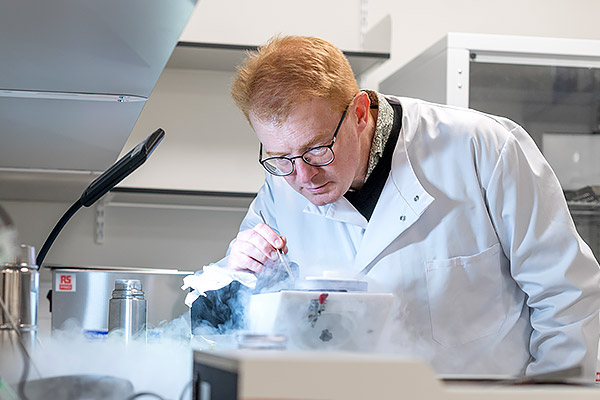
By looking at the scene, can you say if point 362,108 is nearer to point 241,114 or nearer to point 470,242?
point 470,242

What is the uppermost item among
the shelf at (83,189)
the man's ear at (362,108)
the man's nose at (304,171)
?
the man's ear at (362,108)

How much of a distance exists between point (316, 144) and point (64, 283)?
36.9 inches

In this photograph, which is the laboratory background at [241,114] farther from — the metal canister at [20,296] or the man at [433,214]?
the metal canister at [20,296]

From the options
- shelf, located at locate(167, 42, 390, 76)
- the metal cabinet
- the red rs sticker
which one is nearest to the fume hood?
the red rs sticker

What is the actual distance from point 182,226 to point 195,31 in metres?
0.71

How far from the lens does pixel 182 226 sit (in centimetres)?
256

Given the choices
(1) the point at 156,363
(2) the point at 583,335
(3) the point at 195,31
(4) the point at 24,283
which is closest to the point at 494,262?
(2) the point at 583,335

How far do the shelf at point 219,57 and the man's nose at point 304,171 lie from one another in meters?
0.94

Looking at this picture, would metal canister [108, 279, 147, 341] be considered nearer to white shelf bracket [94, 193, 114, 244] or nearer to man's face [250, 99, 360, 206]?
man's face [250, 99, 360, 206]

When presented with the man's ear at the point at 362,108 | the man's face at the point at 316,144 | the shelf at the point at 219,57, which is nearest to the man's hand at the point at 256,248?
the man's face at the point at 316,144

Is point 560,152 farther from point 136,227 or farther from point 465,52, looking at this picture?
point 136,227

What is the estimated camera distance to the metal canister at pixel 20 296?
83 centimetres

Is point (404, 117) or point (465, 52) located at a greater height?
point (465, 52)

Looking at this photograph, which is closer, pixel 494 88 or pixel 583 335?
pixel 583 335
